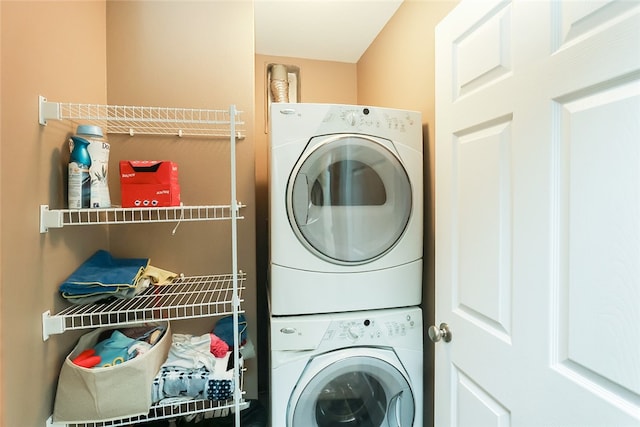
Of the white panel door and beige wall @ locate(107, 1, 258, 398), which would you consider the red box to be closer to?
beige wall @ locate(107, 1, 258, 398)

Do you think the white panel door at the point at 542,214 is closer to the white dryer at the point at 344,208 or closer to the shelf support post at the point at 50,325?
the white dryer at the point at 344,208

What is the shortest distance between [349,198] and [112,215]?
107 centimetres

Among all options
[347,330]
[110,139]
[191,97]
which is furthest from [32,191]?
[347,330]

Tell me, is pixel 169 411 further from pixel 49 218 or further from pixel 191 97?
pixel 191 97

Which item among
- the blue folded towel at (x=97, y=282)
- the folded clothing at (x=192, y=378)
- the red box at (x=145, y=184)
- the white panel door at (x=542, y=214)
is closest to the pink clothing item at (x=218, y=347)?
the folded clothing at (x=192, y=378)

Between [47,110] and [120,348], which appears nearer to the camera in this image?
[47,110]

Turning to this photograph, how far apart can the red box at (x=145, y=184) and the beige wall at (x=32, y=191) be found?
0.23 metres

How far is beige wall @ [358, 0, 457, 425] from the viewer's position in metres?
1.45

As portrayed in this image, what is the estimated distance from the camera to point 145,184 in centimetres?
118

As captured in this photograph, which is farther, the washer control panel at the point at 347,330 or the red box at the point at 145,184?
the washer control panel at the point at 347,330

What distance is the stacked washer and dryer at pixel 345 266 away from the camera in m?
1.27

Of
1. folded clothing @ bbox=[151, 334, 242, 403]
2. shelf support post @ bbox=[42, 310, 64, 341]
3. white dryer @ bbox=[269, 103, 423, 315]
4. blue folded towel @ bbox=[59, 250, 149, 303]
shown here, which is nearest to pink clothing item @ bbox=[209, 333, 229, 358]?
folded clothing @ bbox=[151, 334, 242, 403]

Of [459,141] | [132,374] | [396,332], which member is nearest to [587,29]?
[459,141]

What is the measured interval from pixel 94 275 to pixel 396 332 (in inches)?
50.0
